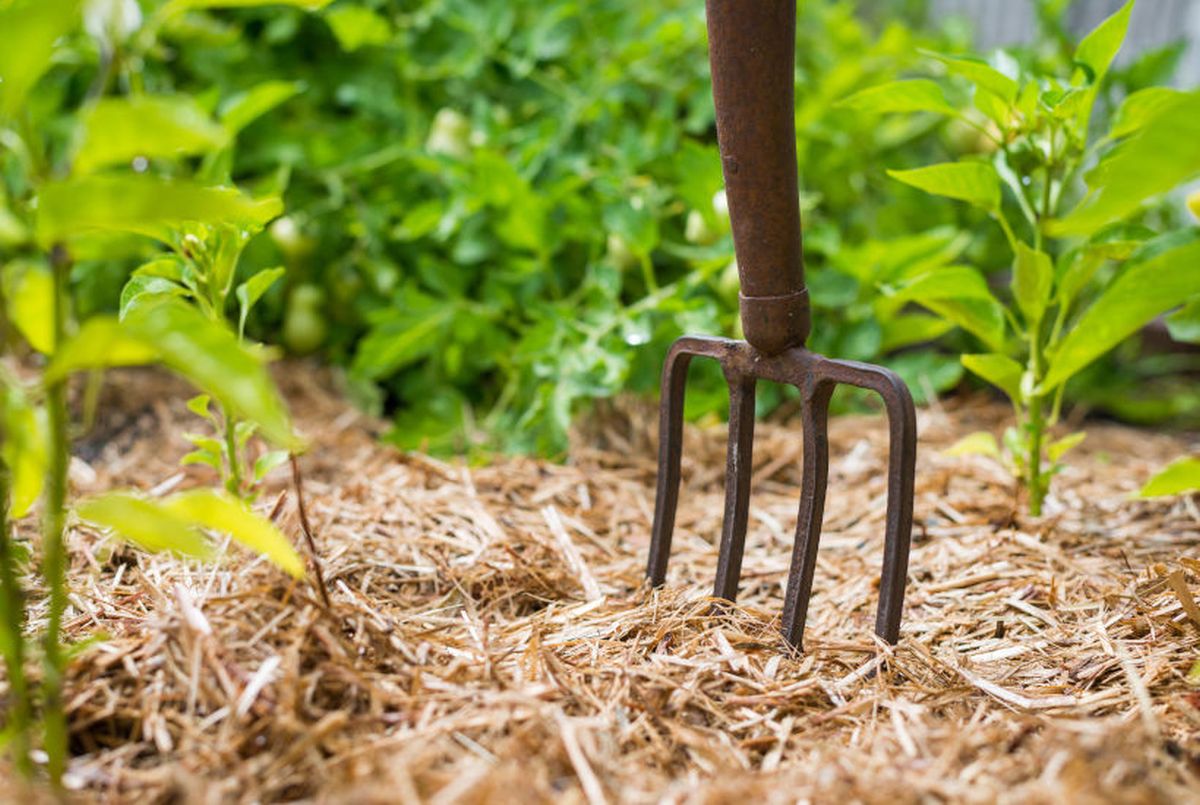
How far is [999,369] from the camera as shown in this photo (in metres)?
1.09

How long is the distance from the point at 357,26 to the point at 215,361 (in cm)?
141

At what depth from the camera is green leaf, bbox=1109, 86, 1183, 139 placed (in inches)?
39.0

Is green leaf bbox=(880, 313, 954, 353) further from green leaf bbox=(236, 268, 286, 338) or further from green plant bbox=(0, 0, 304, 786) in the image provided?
green plant bbox=(0, 0, 304, 786)

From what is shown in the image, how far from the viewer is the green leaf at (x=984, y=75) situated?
98 cm

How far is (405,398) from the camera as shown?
1.91 meters

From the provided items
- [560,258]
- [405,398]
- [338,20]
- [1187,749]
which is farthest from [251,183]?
[1187,749]

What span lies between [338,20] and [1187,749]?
1.68 meters

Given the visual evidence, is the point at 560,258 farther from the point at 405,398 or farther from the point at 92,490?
the point at 92,490

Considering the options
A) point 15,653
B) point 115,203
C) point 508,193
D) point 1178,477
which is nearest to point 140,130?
point 115,203

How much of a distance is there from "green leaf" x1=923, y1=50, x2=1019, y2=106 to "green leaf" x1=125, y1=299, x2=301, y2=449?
728mm

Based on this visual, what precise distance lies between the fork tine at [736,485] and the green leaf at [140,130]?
0.57 metres

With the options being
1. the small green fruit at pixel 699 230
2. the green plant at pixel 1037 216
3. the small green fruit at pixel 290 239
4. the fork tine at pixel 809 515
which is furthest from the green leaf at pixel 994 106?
the small green fruit at pixel 290 239

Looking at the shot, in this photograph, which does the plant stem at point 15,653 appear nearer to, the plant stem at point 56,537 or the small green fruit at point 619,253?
the plant stem at point 56,537

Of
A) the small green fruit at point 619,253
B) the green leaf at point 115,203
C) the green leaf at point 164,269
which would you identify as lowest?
the small green fruit at point 619,253
